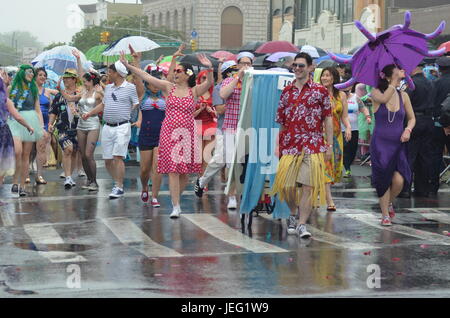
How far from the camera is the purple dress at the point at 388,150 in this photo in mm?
11977

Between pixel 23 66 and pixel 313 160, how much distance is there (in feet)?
20.3

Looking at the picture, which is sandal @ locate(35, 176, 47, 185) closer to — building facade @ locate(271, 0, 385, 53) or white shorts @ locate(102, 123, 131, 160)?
white shorts @ locate(102, 123, 131, 160)

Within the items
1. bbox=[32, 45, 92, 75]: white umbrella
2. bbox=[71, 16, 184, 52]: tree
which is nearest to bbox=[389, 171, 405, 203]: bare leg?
bbox=[32, 45, 92, 75]: white umbrella

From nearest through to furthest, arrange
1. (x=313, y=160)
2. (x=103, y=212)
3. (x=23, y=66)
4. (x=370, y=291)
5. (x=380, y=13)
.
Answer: (x=370, y=291), (x=313, y=160), (x=103, y=212), (x=23, y=66), (x=380, y=13)

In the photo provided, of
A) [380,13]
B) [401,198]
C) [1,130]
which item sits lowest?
[401,198]

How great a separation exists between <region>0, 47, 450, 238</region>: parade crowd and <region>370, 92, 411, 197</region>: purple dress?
0.01m

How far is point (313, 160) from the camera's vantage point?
425 inches

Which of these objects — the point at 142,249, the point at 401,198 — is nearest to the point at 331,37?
the point at 401,198

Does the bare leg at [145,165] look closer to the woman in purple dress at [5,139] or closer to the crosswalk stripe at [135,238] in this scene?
the woman in purple dress at [5,139]

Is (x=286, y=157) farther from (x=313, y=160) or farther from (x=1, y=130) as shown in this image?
(x=1, y=130)

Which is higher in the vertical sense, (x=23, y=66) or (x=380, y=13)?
(x=380, y=13)

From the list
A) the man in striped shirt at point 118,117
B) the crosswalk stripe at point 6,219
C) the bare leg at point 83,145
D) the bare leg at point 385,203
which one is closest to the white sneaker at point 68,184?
the bare leg at point 83,145

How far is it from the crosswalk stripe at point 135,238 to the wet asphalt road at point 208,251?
0.04ft

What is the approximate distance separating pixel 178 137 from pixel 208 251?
9.78 feet
